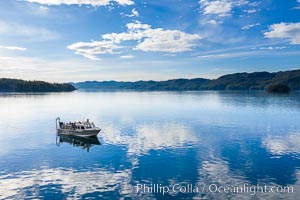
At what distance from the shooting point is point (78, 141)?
238 ft

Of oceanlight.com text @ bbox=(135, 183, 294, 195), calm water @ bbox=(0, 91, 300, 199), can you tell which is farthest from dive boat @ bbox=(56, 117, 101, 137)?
oceanlight.com text @ bbox=(135, 183, 294, 195)

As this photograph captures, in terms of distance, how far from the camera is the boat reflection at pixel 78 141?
Result: 67062 millimetres

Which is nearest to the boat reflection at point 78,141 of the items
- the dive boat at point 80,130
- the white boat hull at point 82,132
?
the white boat hull at point 82,132

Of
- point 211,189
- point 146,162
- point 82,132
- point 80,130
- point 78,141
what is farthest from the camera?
point 80,130

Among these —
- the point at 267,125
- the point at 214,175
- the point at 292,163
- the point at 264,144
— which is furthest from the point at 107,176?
the point at 267,125

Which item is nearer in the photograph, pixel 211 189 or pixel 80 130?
pixel 211 189

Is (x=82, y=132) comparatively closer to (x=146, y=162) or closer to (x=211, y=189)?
(x=146, y=162)

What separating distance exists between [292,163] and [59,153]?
4184 cm

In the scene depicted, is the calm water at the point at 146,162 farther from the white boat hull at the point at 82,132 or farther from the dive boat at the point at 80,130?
the dive boat at the point at 80,130

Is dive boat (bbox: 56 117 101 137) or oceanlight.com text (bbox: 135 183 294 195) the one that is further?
dive boat (bbox: 56 117 101 137)

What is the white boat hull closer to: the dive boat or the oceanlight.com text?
the dive boat

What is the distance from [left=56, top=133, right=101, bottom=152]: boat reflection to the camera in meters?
67.1

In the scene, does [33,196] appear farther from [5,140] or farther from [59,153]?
[5,140]

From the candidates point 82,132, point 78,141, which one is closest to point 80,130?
point 82,132
